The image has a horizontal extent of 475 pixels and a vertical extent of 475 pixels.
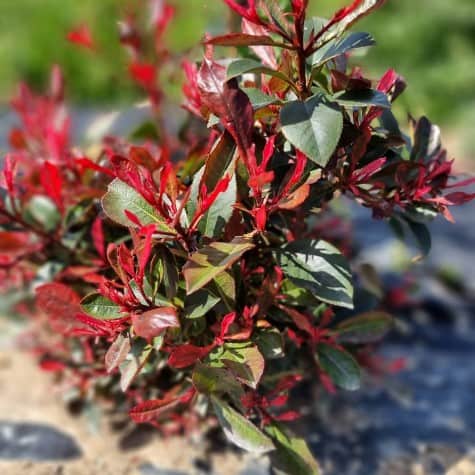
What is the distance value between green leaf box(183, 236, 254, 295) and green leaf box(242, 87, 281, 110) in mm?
235

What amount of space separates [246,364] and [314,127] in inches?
17.3

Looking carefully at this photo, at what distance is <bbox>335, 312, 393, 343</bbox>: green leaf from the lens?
150cm

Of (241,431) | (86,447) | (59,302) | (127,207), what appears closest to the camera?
(127,207)

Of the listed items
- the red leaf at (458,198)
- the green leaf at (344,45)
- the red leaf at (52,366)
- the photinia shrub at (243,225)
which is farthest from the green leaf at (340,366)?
the red leaf at (52,366)

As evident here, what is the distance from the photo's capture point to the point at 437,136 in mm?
1380

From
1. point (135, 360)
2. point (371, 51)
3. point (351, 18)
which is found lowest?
point (135, 360)

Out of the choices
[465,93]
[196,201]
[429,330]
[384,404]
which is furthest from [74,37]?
[465,93]

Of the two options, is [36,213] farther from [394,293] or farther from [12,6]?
[12,6]

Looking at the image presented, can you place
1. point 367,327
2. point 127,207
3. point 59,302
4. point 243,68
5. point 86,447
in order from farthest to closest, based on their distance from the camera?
1. point 86,447
2. point 367,327
3. point 59,302
4. point 127,207
5. point 243,68

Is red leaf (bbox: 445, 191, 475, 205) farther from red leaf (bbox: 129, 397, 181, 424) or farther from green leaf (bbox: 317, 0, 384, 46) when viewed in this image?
red leaf (bbox: 129, 397, 181, 424)

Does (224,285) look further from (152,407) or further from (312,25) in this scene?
(312,25)

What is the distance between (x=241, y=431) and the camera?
4.22ft

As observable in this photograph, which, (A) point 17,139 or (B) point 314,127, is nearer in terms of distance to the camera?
Result: (B) point 314,127

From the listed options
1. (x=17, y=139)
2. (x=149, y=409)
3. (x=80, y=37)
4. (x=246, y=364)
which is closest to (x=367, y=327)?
(x=246, y=364)
